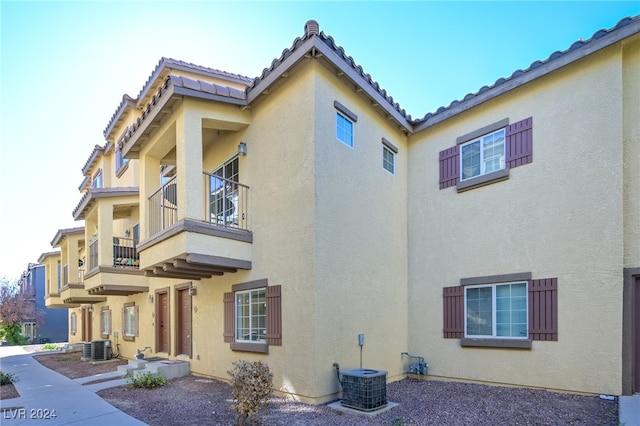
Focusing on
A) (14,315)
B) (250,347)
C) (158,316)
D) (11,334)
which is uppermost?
(250,347)

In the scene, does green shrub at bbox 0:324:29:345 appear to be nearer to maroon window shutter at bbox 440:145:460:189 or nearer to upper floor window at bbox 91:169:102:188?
upper floor window at bbox 91:169:102:188

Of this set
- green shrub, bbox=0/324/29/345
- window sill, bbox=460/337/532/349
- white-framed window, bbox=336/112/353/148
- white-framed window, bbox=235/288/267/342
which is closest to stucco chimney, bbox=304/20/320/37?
white-framed window, bbox=336/112/353/148

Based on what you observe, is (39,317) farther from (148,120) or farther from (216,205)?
(148,120)

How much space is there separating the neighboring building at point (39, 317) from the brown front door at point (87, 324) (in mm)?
13396

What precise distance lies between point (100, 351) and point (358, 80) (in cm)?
1405

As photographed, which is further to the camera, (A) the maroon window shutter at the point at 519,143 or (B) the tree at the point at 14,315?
(B) the tree at the point at 14,315

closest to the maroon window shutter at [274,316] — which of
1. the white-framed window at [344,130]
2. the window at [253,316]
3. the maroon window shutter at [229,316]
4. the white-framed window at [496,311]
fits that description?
the window at [253,316]

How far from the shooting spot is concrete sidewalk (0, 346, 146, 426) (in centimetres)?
682

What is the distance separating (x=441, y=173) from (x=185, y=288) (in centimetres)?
796

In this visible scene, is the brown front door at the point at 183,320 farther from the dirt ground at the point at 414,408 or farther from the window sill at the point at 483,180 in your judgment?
the window sill at the point at 483,180

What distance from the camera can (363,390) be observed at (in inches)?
279

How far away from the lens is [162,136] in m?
9.93

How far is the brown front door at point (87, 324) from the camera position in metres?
22.5

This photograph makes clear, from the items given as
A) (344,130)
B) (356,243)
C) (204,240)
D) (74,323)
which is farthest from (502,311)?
(74,323)
